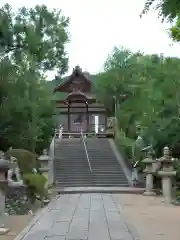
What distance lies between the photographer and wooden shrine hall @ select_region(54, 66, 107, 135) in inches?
1521

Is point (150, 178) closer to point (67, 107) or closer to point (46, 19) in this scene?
point (46, 19)

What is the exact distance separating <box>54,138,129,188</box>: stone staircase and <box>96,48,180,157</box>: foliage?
242 centimetres

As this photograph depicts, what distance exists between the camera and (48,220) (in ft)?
32.3

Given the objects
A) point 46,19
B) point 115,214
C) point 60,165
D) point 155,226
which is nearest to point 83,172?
point 60,165

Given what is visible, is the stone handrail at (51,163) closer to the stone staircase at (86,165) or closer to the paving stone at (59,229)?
the stone staircase at (86,165)

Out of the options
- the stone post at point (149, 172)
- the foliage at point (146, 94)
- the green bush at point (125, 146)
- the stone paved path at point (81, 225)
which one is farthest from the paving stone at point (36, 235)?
the green bush at point (125, 146)

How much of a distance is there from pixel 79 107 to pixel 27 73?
1705cm

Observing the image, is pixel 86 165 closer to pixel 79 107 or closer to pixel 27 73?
pixel 27 73

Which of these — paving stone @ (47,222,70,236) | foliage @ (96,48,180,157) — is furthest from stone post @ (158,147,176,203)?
paving stone @ (47,222,70,236)

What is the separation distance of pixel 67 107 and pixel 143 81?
12.4 metres

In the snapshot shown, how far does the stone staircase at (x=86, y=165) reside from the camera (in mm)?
21625

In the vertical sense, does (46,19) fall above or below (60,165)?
above

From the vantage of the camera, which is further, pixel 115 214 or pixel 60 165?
pixel 60 165

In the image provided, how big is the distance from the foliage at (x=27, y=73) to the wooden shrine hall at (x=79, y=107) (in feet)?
30.7
